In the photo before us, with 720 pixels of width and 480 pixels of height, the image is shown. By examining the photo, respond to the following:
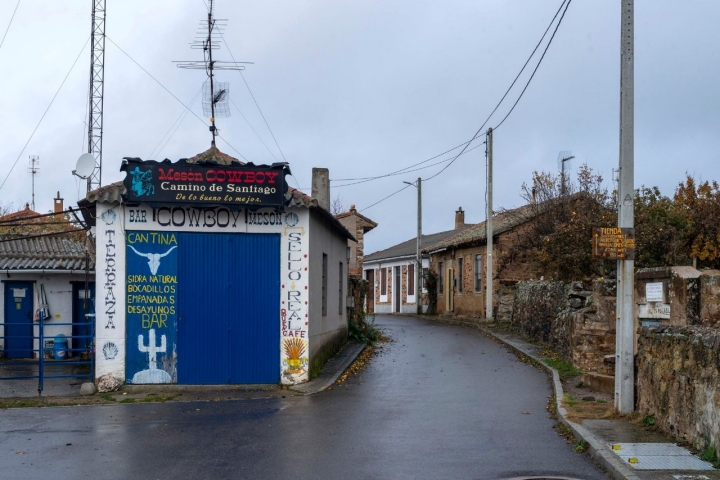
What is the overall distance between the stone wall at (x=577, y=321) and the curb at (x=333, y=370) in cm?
500

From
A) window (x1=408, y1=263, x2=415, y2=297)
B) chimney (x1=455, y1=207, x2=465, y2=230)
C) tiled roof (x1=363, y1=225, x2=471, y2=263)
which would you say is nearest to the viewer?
window (x1=408, y1=263, x2=415, y2=297)

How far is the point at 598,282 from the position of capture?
51.6 ft

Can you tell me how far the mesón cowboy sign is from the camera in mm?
15016

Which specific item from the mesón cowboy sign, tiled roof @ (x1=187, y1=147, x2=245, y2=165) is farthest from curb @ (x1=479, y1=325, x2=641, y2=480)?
tiled roof @ (x1=187, y1=147, x2=245, y2=165)

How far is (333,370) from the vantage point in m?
17.3

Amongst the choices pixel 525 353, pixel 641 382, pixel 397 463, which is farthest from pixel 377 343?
pixel 397 463

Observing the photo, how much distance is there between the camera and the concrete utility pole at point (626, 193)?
11203 millimetres

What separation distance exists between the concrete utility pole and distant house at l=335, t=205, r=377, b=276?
30.1 m

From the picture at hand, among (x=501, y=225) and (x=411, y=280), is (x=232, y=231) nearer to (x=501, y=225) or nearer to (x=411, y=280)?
(x=501, y=225)

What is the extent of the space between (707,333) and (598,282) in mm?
7053

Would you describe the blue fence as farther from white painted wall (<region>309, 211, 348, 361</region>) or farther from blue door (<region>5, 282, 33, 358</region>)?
white painted wall (<region>309, 211, 348, 361</region>)

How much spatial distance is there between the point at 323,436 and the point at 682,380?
448 centimetres

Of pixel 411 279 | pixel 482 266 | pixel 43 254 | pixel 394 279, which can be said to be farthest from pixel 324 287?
pixel 394 279

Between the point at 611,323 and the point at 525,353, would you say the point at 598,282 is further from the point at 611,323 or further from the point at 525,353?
the point at 525,353
